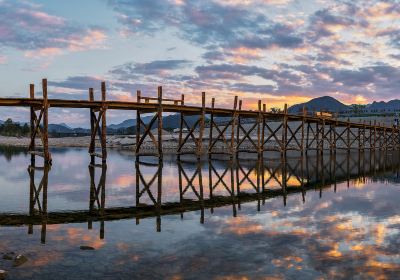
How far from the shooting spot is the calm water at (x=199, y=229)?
7.57m

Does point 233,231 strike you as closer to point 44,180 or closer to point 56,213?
point 56,213

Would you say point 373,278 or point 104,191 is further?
point 104,191

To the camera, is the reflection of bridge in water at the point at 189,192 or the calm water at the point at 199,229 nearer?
the calm water at the point at 199,229

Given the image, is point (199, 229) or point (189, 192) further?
point (189, 192)

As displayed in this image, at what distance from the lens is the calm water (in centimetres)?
757

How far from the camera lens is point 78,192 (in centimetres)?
1731

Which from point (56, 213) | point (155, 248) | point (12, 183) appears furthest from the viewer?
point (12, 183)

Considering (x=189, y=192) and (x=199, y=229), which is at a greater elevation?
(x=199, y=229)

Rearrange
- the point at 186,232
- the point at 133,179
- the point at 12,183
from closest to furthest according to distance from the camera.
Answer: the point at 186,232 < the point at 12,183 < the point at 133,179

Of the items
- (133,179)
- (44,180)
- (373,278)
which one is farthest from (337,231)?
(44,180)

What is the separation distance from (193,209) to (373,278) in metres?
7.43

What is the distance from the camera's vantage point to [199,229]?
10.8 metres

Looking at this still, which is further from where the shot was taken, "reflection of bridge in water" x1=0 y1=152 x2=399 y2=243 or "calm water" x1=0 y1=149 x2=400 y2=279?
"reflection of bridge in water" x1=0 y1=152 x2=399 y2=243

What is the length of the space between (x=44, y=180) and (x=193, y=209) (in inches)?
421
